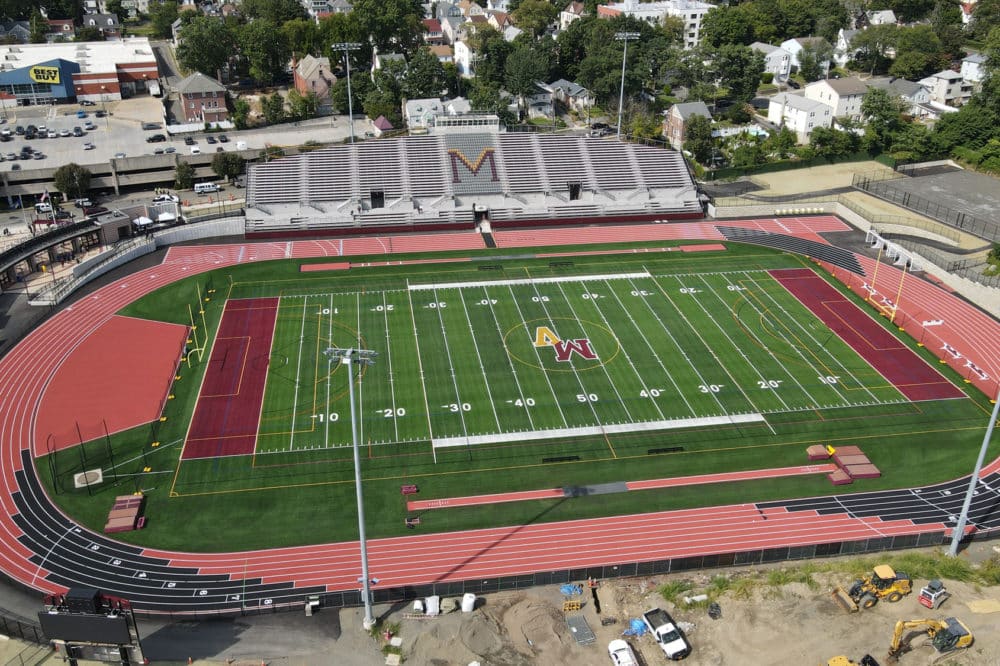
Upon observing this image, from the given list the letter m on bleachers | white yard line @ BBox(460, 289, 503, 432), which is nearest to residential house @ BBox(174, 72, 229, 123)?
the letter m on bleachers

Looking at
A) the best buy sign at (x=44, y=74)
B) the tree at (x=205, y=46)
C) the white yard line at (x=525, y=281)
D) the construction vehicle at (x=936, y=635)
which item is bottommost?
the construction vehicle at (x=936, y=635)

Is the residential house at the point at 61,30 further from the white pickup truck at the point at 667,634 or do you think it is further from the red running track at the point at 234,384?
the white pickup truck at the point at 667,634

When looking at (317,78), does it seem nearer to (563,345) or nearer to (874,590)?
(563,345)

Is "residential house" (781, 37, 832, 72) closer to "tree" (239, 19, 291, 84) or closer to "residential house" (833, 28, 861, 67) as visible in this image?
"residential house" (833, 28, 861, 67)

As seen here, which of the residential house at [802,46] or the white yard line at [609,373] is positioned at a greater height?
the residential house at [802,46]

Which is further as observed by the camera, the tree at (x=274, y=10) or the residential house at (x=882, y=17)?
the residential house at (x=882, y=17)

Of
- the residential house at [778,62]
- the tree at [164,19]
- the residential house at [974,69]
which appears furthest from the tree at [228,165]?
the residential house at [974,69]

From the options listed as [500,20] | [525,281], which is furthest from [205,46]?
[525,281]
